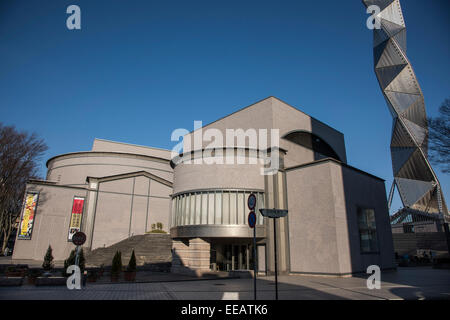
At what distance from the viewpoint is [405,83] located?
61719 millimetres

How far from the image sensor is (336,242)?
2086 cm

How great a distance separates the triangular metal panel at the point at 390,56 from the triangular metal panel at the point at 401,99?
620cm

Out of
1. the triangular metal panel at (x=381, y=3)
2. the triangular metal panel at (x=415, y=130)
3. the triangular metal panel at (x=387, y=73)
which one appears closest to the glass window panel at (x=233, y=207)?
the triangular metal panel at (x=387, y=73)

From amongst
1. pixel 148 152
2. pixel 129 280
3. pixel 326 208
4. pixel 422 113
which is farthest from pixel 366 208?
pixel 422 113

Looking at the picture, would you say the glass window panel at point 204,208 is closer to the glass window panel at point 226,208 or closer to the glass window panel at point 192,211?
the glass window panel at point 192,211

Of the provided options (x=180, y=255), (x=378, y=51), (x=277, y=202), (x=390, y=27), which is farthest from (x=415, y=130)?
(x=180, y=255)

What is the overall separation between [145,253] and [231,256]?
10.1m

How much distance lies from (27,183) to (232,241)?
94.3ft

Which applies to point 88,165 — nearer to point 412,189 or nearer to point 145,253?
point 145,253

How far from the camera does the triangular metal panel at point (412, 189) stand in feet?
223

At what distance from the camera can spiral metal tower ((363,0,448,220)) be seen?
199ft

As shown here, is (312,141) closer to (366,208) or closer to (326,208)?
(366,208)

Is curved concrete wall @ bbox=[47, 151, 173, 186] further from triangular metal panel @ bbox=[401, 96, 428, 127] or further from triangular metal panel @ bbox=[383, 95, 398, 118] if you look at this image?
triangular metal panel @ bbox=[401, 96, 428, 127]

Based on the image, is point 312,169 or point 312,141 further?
point 312,141
